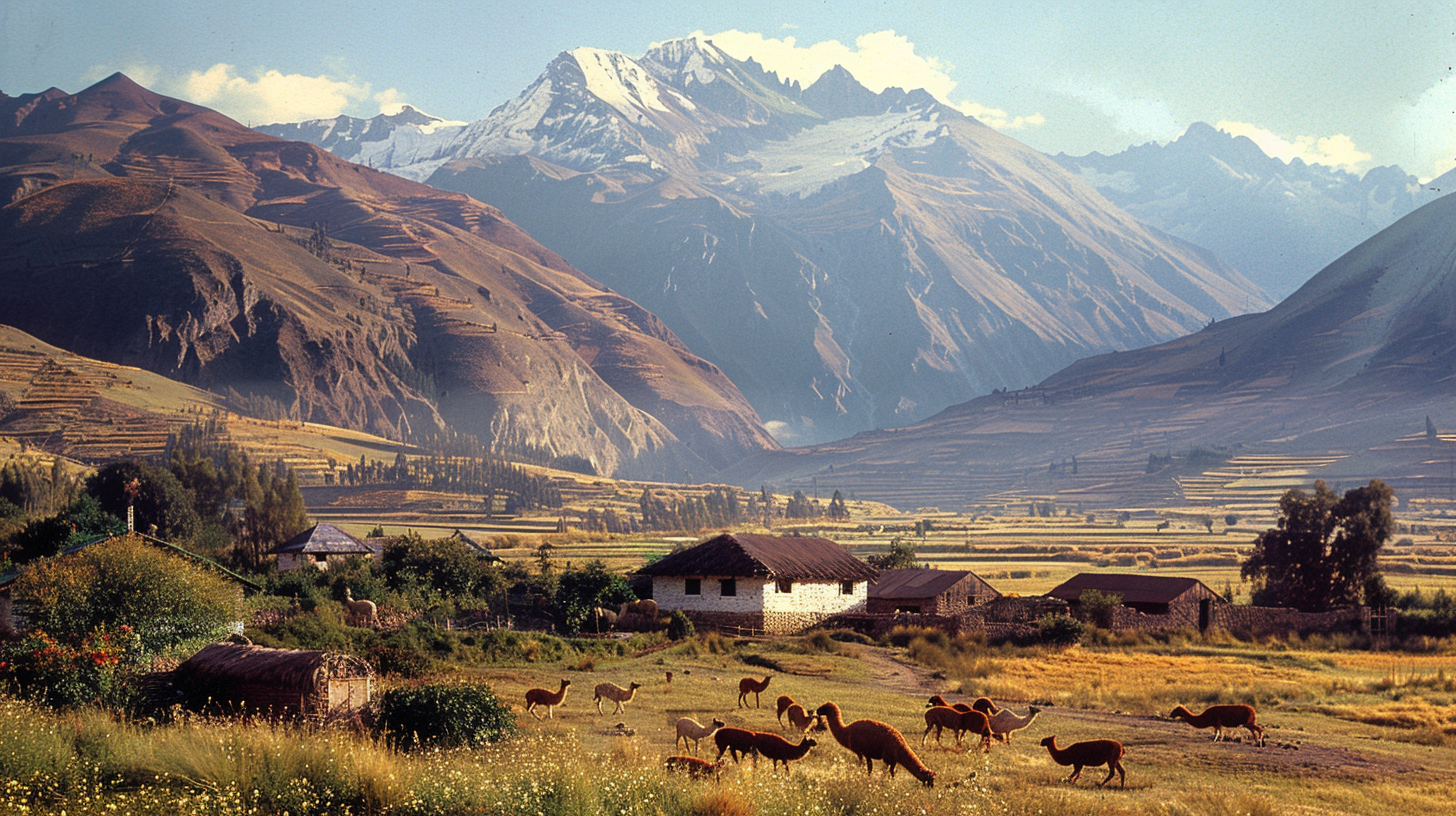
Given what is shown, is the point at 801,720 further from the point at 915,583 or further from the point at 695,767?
the point at 915,583

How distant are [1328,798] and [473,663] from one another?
23.8 meters

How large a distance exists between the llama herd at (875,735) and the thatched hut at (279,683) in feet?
16.0

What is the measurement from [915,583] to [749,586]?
1198 cm

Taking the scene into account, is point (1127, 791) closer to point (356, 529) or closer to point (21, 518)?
point (21, 518)

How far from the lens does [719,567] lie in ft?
180

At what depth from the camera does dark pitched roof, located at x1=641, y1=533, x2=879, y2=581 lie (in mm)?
54812

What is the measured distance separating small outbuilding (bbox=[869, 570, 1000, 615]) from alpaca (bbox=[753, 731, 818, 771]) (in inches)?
1572

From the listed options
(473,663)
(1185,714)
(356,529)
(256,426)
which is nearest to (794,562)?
(473,663)

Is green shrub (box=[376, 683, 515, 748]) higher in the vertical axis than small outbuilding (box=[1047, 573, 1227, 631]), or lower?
higher

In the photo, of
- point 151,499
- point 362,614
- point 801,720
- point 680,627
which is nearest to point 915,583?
point 680,627

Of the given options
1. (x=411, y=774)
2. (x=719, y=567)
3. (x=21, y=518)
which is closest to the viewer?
(x=411, y=774)

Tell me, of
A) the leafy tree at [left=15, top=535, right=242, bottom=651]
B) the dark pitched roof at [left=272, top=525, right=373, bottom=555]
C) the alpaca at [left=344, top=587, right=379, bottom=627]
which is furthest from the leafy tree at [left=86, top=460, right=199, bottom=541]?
the leafy tree at [left=15, top=535, right=242, bottom=651]

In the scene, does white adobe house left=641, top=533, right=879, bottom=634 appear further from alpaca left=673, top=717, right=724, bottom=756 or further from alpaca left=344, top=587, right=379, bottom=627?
alpaca left=673, top=717, right=724, bottom=756

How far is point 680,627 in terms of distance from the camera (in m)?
50.9
